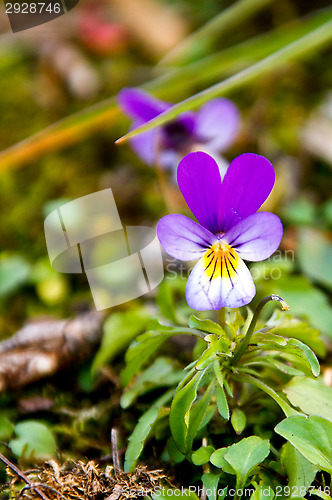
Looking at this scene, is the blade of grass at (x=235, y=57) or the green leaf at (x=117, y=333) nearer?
the green leaf at (x=117, y=333)

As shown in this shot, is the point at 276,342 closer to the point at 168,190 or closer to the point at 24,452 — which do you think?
the point at 24,452

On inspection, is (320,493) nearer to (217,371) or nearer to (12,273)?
(217,371)

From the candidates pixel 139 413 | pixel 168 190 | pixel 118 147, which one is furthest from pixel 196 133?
pixel 139 413

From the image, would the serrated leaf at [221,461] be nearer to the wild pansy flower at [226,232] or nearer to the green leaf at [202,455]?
the green leaf at [202,455]

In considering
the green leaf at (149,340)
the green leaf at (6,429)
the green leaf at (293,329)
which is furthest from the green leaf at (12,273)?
the green leaf at (293,329)

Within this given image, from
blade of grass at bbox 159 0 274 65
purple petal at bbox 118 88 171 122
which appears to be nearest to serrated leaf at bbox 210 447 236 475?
purple petal at bbox 118 88 171 122

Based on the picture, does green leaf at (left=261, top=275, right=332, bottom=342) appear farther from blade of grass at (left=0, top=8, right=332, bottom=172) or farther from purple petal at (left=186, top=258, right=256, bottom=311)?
blade of grass at (left=0, top=8, right=332, bottom=172)

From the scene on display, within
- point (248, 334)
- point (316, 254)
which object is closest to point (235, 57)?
point (316, 254)

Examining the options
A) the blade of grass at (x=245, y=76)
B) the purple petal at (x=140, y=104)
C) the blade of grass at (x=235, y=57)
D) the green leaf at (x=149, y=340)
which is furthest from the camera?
the blade of grass at (x=235, y=57)
